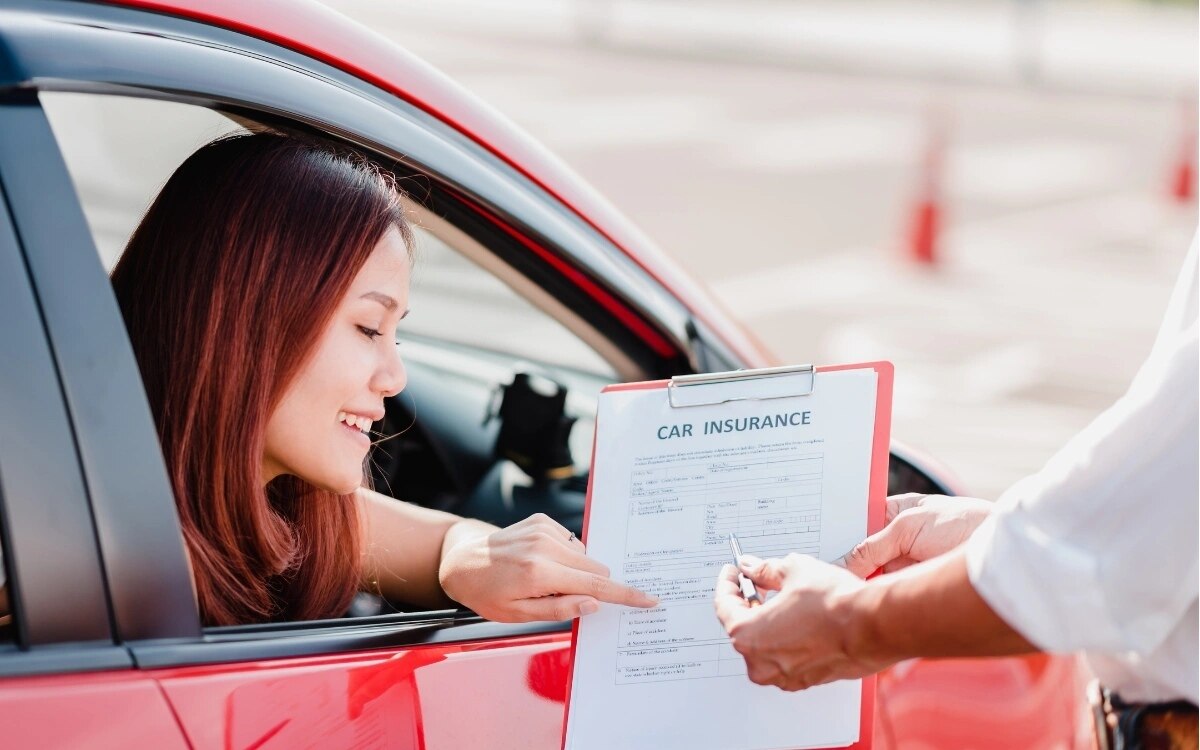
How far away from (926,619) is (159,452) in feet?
2.73

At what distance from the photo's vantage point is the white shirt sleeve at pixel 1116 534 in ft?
4.72

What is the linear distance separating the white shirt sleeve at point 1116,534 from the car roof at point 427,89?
0.92 meters

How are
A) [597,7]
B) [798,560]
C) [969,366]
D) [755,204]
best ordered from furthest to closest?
[597,7]
[755,204]
[969,366]
[798,560]

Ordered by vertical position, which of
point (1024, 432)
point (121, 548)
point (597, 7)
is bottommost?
point (121, 548)

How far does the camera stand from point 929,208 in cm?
966

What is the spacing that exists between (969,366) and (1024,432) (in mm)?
978

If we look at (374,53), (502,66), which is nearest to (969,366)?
(374,53)

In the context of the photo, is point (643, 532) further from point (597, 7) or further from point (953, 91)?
point (597, 7)

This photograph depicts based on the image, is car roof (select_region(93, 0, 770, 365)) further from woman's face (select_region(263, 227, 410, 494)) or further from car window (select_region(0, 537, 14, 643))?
car window (select_region(0, 537, 14, 643))

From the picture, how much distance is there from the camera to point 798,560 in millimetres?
1756

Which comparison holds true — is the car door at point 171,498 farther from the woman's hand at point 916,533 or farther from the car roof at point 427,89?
the woman's hand at point 916,533

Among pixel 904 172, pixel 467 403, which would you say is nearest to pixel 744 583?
pixel 467 403

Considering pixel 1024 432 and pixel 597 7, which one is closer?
pixel 1024 432

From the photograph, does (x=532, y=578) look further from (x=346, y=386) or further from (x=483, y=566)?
(x=346, y=386)
